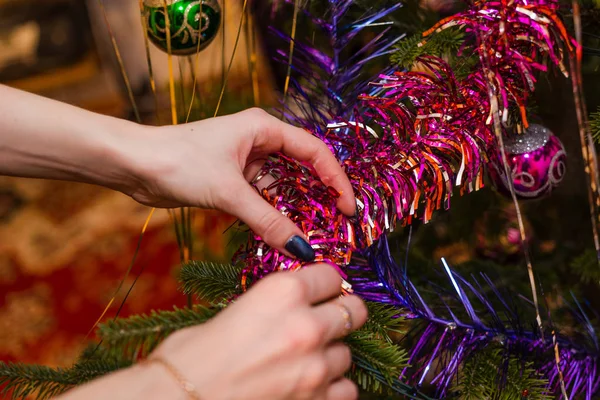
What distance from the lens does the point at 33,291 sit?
1.51 m

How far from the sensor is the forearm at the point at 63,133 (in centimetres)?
50

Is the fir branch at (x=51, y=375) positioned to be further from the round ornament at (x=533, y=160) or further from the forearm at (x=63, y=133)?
the round ornament at (x=533, y=160)

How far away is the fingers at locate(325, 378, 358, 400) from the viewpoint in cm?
39

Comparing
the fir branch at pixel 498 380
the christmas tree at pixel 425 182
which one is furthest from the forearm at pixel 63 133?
the fir branch at pixel 498 380

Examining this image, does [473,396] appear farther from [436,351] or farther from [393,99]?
[393,99]

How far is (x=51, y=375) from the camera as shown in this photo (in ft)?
1.39

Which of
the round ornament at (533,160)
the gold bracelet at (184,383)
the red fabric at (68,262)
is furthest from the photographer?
the red fabric at (68,262)

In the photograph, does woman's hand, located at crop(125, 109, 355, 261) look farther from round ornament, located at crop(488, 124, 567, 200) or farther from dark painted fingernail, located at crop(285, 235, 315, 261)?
round ornament, located at crop(488, 124, 567, 200)

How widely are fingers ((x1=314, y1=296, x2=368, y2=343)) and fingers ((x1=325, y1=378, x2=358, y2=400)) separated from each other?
0.03 metres

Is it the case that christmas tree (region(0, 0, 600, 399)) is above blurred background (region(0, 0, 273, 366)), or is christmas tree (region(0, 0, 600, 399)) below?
above

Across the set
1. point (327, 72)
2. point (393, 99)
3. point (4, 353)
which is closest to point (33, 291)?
point (4, 353)

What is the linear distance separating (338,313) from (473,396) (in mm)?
149

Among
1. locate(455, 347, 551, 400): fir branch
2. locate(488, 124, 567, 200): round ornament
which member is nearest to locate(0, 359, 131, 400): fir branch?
locate(455, 347, 551, 400): fir branch

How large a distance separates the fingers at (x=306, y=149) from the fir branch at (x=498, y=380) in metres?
0.17
